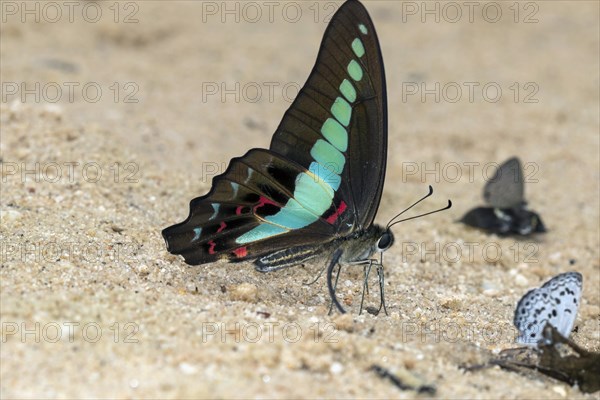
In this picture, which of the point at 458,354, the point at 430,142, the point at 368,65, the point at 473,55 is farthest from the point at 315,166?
the point at 473,55

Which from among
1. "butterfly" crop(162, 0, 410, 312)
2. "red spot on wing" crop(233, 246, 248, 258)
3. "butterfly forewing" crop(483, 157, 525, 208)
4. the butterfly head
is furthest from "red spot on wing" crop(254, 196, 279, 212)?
"butterfly forewing" crop(483, 157, 525, 208)

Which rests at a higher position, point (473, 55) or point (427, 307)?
point (473, 55)

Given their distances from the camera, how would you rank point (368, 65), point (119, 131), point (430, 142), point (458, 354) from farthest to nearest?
point (430, 142), point (119, 131), point (368, 65), point (458, 354)

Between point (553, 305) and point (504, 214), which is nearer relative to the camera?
point (553, 305)

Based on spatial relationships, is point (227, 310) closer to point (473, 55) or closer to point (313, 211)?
point (313, 211)

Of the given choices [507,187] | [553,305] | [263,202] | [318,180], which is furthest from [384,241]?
[507,187]

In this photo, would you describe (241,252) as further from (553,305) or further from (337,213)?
(553,305)

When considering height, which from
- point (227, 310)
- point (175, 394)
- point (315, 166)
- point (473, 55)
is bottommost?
point (175, 394)
